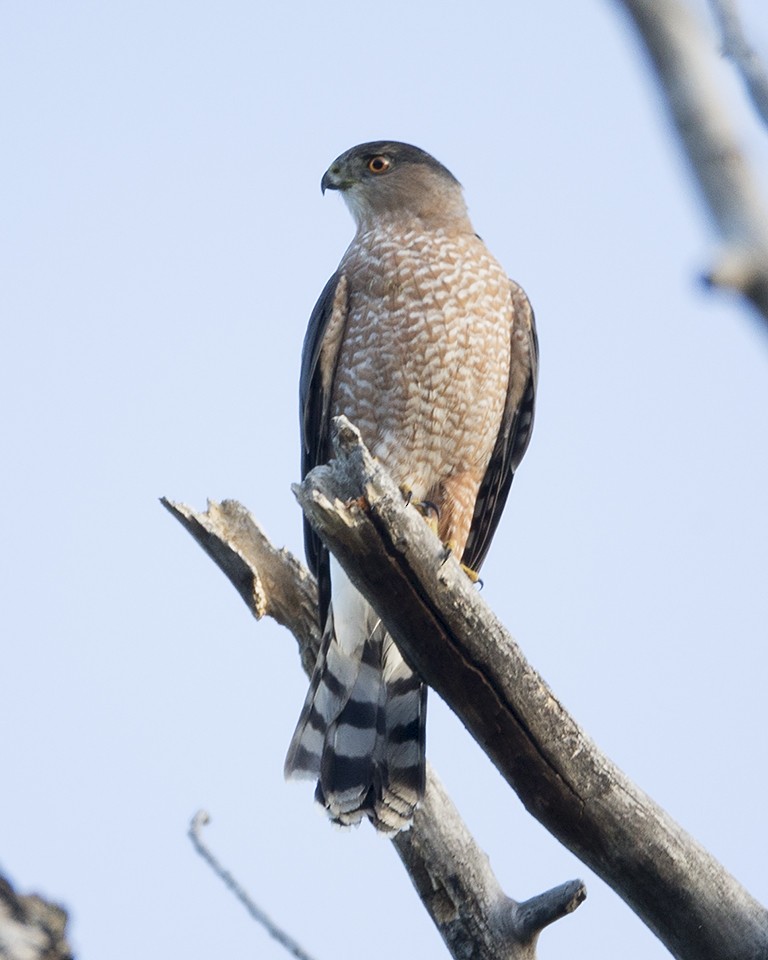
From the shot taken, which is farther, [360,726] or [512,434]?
[512,434]

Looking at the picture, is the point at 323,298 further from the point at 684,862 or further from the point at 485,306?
the point at 684,862

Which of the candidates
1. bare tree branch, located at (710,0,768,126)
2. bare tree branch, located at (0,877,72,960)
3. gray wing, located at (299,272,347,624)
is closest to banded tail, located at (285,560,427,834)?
gray wing, located at (299,272,347,624)

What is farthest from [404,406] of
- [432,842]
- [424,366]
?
[432,842]

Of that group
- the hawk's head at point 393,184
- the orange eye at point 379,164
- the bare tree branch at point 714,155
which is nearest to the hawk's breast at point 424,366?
the hawk's head at point 393,184

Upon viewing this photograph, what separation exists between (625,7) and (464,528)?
14.6 ft

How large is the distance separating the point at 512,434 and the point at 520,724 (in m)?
2.71

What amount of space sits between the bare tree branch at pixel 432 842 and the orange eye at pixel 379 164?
7.95ft

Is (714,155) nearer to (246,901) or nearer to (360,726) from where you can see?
(246,901)

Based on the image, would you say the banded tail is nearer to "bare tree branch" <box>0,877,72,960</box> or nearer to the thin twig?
the thin twig

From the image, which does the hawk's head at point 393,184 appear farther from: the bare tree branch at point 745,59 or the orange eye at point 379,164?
the bare tree branch at point 745,59

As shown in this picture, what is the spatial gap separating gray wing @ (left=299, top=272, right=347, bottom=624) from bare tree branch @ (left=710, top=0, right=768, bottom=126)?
409 centimetres

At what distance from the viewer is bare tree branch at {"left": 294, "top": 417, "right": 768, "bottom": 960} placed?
336 cm

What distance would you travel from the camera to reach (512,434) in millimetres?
6035

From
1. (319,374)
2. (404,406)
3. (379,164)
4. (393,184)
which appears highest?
(379,164)
